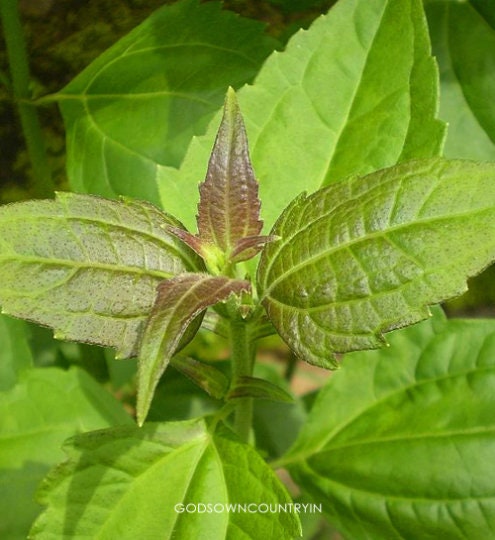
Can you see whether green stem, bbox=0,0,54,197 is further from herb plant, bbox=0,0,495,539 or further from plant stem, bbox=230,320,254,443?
plant stem, bbox=230,320,254,443

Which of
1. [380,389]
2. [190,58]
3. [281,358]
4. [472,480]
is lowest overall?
[472,480]

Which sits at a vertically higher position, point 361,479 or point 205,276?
point 205,276

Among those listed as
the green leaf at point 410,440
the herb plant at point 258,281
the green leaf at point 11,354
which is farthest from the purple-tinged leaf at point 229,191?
the green leaf at point 11,354

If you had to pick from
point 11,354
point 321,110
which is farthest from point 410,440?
point 11,354

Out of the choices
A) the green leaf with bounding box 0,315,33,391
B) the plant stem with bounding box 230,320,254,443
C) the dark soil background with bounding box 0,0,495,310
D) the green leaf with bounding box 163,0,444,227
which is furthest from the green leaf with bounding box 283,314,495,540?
the dark soil background with bounding box 0,0,495,310

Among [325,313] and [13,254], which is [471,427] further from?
[13,254]

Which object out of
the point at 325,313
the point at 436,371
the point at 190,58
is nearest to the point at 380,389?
the point at 436,371

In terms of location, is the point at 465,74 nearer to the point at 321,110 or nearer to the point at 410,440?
the point at 321,110
